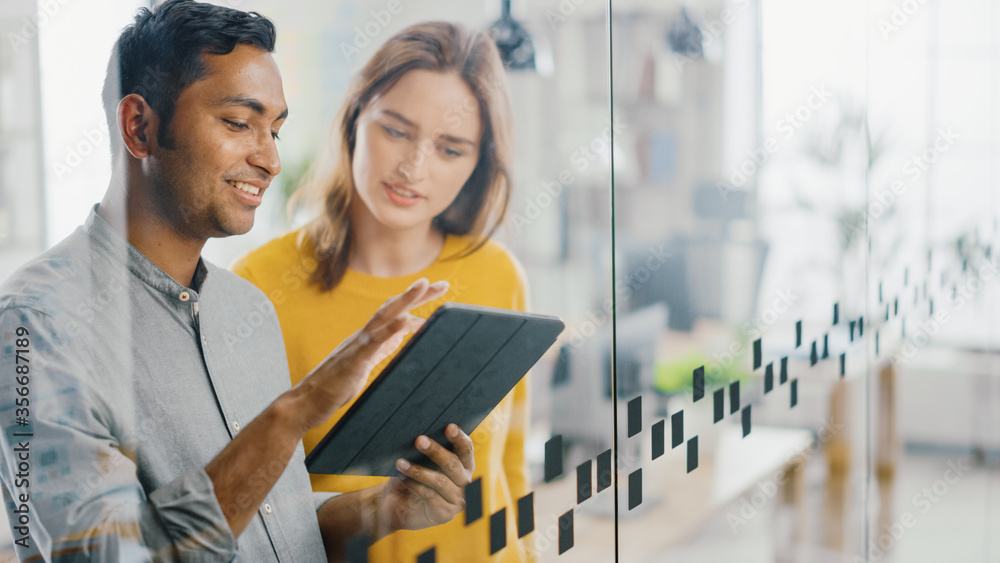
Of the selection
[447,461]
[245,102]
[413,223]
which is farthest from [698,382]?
[245,102]

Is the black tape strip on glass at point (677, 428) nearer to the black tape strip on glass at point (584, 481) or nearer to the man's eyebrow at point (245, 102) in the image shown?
the black tape strip on glass at point (584, 481)

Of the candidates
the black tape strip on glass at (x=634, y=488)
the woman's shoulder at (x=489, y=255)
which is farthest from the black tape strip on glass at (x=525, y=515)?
the woman's shoulder at (x=489, y=255)

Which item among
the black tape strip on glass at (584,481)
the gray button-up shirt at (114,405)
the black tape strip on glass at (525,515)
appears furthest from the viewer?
the black tape strip on glass at (584,481)

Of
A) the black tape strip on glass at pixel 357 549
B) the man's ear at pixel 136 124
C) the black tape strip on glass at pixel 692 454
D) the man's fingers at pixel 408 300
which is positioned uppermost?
the man's ear at pixel 136 124

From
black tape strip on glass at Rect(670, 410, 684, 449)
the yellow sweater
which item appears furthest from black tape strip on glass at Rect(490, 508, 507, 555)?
black tape strip on glass at Rect(670, 410, 684, 449)

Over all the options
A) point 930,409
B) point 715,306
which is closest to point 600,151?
point 715,306

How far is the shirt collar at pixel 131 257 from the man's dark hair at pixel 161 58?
9cm

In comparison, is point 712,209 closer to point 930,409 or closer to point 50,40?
point 930,409

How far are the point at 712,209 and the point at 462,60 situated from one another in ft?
2.51

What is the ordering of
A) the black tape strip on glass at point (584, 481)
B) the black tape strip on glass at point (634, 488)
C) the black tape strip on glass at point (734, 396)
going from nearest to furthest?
1. the black tape strip on glass at point (584, 481)
2. the black tape strip on glass at point (634, 488)
3. the black tape strip on glass at point (734, 396)

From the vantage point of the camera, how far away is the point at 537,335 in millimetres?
1222

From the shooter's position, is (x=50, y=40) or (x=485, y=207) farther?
(x=485, y=207)

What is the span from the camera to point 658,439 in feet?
5.09

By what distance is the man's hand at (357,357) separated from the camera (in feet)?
3.30
